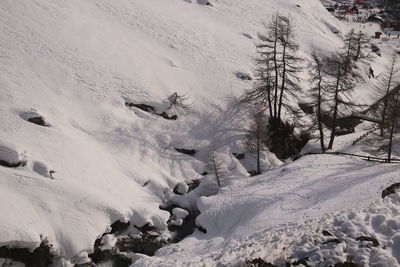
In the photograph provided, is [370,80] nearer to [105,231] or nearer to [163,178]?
[163,178]

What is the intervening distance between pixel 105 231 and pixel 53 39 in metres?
19.9

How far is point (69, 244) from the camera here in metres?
19.2

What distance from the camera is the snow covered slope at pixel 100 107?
67.3 ft

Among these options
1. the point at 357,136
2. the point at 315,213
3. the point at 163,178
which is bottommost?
the point at 163,178

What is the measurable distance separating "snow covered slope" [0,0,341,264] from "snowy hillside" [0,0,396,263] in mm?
82

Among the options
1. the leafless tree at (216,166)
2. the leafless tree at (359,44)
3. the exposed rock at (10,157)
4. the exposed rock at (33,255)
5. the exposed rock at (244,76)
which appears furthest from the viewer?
the leafless tree at (359,44)

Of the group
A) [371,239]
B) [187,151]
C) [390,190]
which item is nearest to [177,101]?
[187,151]

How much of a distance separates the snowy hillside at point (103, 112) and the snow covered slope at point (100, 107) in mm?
82

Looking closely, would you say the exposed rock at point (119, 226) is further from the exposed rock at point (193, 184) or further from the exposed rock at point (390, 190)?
the exposed rock at point (390, 190)

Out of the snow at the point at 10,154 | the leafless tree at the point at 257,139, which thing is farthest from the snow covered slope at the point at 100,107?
the leafless tree at the point at 257,139

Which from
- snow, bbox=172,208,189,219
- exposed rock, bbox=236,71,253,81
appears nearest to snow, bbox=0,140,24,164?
snow, bbox=172,208,189,219

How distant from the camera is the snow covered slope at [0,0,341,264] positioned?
20516mm

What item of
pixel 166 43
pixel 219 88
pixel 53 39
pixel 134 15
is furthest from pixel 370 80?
pixel 53 39

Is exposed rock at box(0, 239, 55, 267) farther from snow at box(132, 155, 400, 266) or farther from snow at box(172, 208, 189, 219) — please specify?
snow at box(172, 208, 189, 219)
